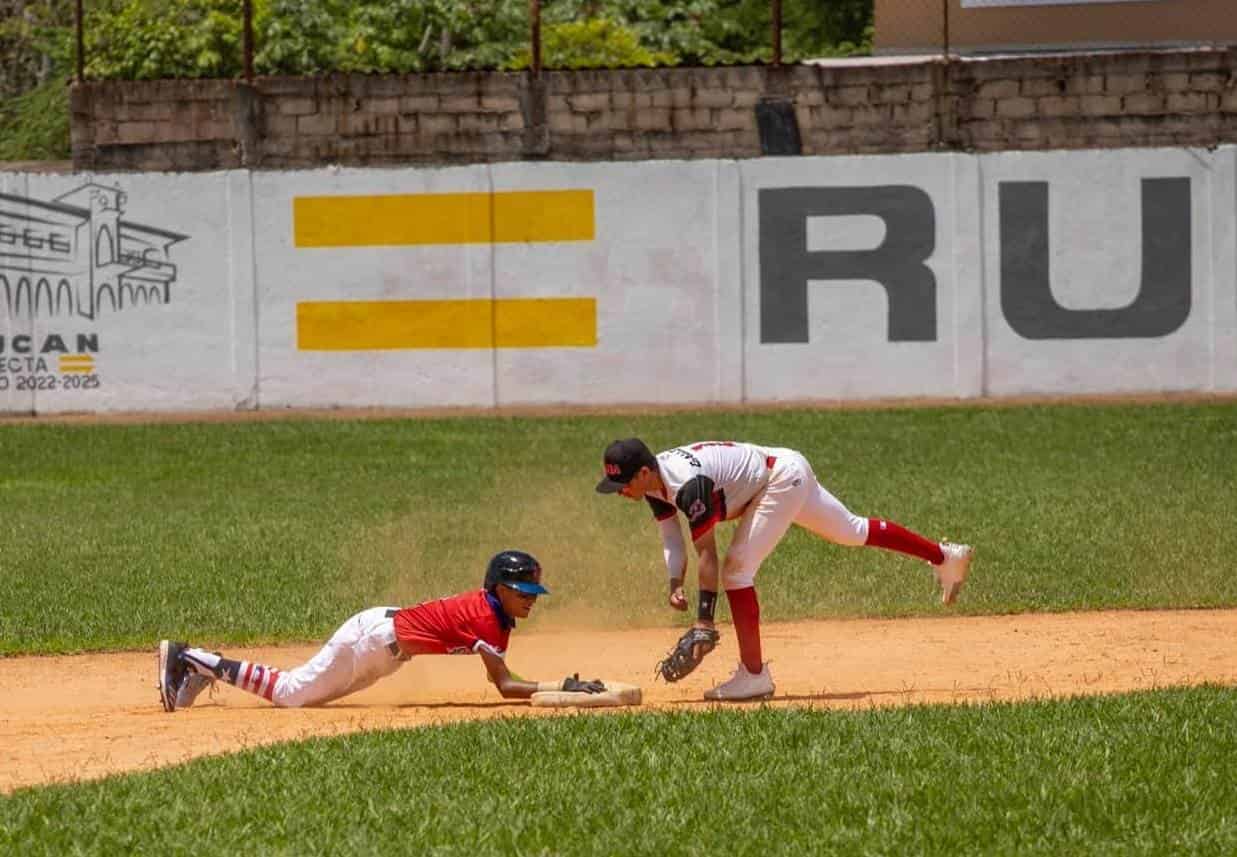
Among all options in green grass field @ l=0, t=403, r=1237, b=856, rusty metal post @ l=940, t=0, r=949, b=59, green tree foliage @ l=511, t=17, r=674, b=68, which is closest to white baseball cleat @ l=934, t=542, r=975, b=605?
green grass field @ l=0, t=403, r=1237, b=856

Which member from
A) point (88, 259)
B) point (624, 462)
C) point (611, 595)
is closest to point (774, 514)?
point (624, 462)

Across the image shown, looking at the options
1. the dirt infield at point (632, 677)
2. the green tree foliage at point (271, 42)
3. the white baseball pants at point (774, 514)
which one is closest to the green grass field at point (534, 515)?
the dirt infield at point (632, 677)

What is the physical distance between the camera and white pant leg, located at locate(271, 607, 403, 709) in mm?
10844

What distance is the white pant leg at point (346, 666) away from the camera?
1084 centimetres

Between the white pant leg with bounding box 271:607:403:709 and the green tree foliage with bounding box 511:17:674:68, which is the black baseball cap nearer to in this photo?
the white pant leg with bounding box 271:607:403:709

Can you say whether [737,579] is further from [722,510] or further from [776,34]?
[776,34]

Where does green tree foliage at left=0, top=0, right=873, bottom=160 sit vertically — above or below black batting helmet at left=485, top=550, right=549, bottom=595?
above

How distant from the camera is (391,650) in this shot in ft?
35.5

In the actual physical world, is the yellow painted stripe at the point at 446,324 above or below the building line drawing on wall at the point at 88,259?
below

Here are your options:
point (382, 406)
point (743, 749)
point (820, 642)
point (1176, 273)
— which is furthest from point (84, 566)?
point (1176, 273)

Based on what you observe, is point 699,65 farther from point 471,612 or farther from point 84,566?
point 471,612

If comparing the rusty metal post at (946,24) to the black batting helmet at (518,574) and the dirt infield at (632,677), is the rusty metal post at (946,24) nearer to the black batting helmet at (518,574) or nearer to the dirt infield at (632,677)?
the dirt infield at (632,677)

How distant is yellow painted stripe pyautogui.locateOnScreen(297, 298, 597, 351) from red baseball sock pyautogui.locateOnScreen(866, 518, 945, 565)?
17457mm

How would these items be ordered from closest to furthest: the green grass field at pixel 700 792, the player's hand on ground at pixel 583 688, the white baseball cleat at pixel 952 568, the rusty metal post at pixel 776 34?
the green grass field at pixel 700 792, the player's hand on ground at pixel 583 688, the white baseball cleat at pixel 952 568, the rusty metal post at pixel 776 34
